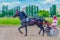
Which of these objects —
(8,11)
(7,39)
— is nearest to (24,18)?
(7,39)

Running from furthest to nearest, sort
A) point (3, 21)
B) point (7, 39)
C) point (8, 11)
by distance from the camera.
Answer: point (3, 21)
point (8, 11)
point (7, 39)

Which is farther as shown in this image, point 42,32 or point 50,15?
point 50,15

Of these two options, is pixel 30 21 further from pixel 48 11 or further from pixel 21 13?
pixel 48 11

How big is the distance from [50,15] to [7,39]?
56.1 feet

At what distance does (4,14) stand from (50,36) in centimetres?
1516

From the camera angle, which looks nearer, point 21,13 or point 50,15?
point 21,13

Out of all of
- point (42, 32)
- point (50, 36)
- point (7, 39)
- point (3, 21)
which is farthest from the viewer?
point (3, 21)

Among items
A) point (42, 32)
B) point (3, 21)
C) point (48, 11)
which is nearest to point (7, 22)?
point (3, 21)

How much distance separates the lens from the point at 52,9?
33.0 metres

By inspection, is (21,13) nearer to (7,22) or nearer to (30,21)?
(30,21)

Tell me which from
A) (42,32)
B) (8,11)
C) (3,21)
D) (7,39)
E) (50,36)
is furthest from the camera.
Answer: (3,21)

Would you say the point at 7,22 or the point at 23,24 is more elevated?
the point at 23,24

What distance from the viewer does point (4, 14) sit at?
106 feet

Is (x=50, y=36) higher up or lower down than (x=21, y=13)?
lower down
